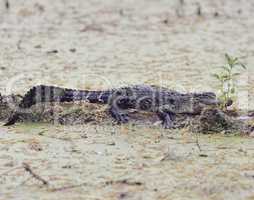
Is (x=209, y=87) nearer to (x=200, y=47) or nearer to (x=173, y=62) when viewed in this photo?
(x=173, y=62)

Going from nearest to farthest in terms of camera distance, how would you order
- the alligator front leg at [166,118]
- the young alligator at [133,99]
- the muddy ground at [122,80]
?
the muddy ground at [122,80]
the alligator front leg at [166,118]
the young alligator at [133,99]

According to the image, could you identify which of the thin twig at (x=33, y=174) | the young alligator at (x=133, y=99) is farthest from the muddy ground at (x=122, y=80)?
the young alligator at (x=133, y=99)

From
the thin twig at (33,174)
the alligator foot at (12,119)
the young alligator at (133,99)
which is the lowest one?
the thin twig at (33,174)

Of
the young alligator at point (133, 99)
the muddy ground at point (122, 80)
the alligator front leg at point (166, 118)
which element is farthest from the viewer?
the young alligator at point (133, 99)

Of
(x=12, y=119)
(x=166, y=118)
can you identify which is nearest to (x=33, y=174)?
(x=12, y=119)

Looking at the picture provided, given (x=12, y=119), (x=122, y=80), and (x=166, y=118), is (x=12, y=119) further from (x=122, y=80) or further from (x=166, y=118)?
(x=122, y=80)

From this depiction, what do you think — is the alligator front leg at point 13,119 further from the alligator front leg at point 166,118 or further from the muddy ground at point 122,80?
the alligator front leg at point 166,118

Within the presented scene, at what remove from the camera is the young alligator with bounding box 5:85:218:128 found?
4.50 meters

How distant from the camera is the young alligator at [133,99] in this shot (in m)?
4.50

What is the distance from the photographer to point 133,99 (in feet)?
15.2

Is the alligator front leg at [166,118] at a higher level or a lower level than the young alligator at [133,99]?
lower

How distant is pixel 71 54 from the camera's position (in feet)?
23.3

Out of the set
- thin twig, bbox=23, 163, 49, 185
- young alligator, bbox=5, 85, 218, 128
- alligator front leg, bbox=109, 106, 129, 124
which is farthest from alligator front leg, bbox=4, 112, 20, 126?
thin twig, bbox=23, 163, 49, 185

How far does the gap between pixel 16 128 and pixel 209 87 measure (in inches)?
75.1
